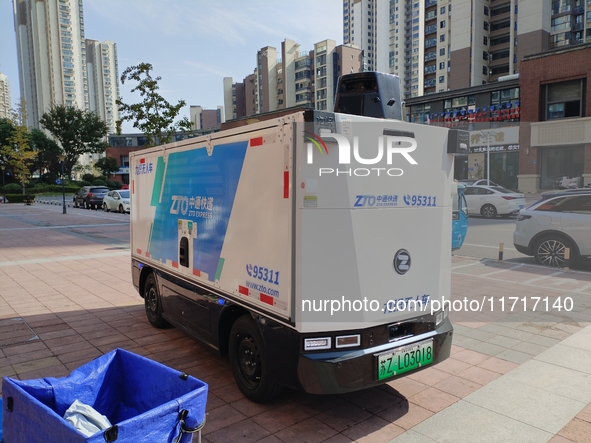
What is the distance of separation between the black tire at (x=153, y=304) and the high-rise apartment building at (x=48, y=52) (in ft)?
384

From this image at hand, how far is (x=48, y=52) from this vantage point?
4336 inches

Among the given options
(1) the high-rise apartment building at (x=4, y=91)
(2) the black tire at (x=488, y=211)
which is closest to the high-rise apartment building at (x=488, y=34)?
(2) the black tire at (x=488, y=211)

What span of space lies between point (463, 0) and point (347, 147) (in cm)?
7301

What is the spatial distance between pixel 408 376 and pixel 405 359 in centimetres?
105

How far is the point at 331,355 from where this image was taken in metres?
3.64

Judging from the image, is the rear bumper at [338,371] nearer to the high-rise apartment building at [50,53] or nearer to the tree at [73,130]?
the tree at [73,130]

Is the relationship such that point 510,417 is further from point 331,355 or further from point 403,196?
point 403,196

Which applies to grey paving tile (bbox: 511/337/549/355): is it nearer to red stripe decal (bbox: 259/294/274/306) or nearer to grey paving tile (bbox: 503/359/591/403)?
grey paving tile (bbox: 503/359/591/403)

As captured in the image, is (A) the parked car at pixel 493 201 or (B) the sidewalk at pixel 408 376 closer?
(B) the sidewalk at pixel 408 376

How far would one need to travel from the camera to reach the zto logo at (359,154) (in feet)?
11.4

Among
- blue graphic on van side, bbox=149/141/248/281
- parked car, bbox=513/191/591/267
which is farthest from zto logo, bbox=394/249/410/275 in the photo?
parked car, bbox=513/191/591/267

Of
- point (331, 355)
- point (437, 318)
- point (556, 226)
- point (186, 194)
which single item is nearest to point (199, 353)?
point (186, 194)

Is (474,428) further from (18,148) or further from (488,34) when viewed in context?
(488,34)

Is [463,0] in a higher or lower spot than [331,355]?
higher
